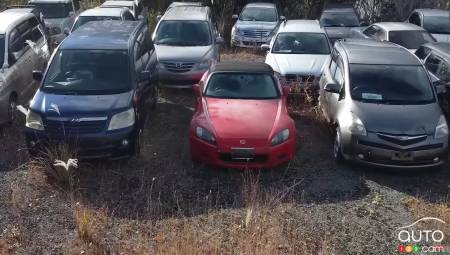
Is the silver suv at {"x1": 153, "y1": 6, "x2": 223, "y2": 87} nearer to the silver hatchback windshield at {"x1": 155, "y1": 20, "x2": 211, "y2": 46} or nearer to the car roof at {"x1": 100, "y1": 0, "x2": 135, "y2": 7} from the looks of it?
the silver hatchback windshield at {"x1": 155, "y1": 20, "x2": 211, "y2": 46}

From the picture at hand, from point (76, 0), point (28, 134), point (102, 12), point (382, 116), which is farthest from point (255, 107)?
point (76, 0)

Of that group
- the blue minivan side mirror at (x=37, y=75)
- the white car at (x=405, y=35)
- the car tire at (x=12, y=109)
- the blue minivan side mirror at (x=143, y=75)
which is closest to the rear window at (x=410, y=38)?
the white car at (x=405, y=35)

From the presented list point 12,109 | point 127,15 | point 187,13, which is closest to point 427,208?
point 12,109

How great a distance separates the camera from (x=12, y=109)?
387 inches

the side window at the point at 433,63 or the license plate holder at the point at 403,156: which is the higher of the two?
the side window at the point at 433,63

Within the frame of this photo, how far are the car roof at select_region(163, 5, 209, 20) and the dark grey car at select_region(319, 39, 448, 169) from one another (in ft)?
17.1

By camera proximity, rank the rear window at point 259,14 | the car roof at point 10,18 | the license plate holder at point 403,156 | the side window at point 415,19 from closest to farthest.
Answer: the license plate holder at point 403,156 → the car roof at point 10,18 → the side window at point 415,19 → the rear window at point 259,14

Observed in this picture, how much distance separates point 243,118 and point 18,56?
218 inches

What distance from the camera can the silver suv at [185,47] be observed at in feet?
38.7

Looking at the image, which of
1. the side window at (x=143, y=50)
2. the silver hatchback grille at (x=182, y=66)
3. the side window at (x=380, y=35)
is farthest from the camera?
the side window at (x=380, y=35)

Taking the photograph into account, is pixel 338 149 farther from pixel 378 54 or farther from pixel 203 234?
pixel 203 234

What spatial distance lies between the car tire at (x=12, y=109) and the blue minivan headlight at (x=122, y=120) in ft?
10.1

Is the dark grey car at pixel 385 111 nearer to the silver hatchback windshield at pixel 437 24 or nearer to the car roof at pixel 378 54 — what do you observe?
the car roof at pixel 378 54

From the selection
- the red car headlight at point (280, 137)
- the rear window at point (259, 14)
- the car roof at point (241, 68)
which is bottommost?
the rear window at point (259, 14)
